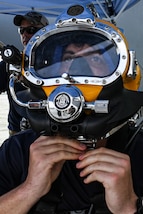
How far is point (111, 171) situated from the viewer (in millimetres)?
812

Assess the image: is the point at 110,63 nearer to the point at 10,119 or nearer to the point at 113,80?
the point at 113,80

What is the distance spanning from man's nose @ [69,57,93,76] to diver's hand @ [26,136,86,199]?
0.16 meters

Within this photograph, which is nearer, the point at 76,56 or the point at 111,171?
the point at 111,171

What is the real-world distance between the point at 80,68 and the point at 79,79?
0.07 meters

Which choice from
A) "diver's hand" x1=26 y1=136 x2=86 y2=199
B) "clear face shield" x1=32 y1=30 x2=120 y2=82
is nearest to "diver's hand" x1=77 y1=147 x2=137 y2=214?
"diver's hand" x1=26 y1=136 x2=86 y2=199

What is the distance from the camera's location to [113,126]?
0.81m

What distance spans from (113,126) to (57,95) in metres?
0.14

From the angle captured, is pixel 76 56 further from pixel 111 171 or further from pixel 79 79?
pixel 111 171

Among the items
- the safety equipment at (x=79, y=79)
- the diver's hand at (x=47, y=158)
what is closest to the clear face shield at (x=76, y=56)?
the safety equipment at (x=79, y=79)

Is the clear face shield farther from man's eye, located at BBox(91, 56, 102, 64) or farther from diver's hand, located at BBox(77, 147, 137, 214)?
diver's hand, located at BBox(77, 147, 137, 214)

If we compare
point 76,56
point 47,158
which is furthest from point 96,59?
point 47,158

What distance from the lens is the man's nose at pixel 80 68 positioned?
870mm

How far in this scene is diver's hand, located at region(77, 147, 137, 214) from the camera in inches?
32.0

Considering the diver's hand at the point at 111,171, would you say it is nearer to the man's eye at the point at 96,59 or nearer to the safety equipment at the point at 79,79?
the safety equipment at the point at 79,79
